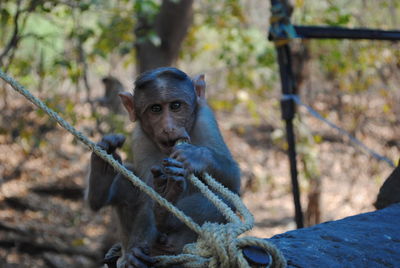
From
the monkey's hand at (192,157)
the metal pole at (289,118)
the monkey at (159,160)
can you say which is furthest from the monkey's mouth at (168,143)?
the metal pole at (289,118)

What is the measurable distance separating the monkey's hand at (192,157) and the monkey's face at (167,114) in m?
0.27

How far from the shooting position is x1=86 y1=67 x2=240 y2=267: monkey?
8.11ft

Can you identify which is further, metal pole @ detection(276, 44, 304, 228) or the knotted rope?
metal pole @ detection(276, 44, 304, 228)

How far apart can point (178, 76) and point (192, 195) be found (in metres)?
0.66

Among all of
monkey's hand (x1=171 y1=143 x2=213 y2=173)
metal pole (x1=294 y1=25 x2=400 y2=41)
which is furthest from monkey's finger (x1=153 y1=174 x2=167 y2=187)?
metal pole (x1=294 y1=25 x2=400 y2=41)

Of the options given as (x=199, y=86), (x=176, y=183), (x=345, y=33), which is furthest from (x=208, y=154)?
(x=345, y=33)

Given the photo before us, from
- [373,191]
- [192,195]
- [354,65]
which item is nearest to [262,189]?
[373,191]

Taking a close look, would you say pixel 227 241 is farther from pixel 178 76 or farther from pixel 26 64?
pixel 26 64

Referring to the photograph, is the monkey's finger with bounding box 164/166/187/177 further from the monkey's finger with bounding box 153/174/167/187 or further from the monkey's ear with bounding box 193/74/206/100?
the monkey's ear with bounding box 193/74/206/100

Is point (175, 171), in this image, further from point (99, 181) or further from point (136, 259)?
point (99, 181)

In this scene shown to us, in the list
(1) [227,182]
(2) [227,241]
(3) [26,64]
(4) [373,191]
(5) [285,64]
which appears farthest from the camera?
(4) [373,191]

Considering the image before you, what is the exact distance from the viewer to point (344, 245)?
1703 mm

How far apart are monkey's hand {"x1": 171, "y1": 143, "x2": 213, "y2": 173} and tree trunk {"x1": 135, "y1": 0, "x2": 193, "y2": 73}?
3.70 metres

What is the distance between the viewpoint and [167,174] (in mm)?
2082
